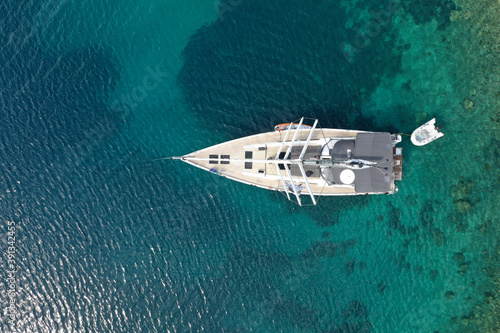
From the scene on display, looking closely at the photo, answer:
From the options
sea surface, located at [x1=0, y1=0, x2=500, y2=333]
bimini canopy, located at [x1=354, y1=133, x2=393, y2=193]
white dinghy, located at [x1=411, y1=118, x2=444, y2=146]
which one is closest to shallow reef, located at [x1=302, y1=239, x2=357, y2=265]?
sea surface, located at [x1=0, y1=0, x2=500, y2=333]

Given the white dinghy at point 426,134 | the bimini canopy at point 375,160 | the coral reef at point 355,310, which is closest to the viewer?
the bimini canopy at point 375,160

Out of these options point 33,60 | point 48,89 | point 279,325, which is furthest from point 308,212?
point 33,60

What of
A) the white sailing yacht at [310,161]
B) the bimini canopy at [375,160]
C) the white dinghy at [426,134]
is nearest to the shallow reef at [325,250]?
the white sailing yacht at [310,161]

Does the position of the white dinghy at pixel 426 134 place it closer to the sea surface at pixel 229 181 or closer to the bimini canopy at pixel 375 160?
the sea surface at pixel 229 181

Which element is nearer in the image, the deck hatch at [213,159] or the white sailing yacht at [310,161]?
the white sailing yacht at [310,161]

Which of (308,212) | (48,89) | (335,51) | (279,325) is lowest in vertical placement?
(279,325)

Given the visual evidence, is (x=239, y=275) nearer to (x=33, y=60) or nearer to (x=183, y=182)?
(x=183, y=182)

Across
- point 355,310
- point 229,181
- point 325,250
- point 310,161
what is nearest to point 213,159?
point 229,181
